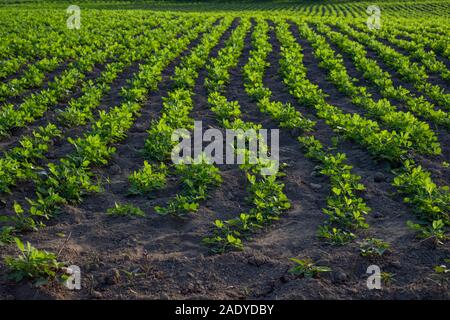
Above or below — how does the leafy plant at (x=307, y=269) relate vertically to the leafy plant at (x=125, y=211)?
below

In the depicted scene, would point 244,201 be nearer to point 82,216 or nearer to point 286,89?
point 82,216

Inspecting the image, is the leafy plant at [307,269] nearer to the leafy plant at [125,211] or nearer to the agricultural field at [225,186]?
the agricultural field at [225,186]

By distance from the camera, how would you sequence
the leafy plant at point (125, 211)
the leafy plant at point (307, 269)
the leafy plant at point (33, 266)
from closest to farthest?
the leafy plant at point (33, 266), the leafy plant at point (307, 269), the leafy plant at point (125, 211)

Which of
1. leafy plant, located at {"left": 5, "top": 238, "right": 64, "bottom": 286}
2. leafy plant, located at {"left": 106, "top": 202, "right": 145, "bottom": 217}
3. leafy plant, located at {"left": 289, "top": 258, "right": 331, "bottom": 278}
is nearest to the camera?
leafy plant, located at {"left": 5, "top": 238, "right": 64, "bottom": 286}

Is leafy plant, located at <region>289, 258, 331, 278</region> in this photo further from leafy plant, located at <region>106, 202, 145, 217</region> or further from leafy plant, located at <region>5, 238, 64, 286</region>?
leafy plant, located at <region>5, 238, 64, 286</region>

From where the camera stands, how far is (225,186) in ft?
19.7

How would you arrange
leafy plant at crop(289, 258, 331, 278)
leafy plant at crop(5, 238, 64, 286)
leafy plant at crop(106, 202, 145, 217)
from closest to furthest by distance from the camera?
leafy plant at crop(5, 238, 64, 286) < leafy plant at crop(289, 258, 331, 278) < leafy plant at crop(106, 202, 145, 217)

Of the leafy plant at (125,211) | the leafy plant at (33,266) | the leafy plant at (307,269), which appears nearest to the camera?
the leafy plant at (33,266)

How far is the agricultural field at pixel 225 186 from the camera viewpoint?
167 inches

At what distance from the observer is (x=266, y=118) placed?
8.55m

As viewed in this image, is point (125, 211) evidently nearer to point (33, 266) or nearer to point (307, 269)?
point (33, 266)

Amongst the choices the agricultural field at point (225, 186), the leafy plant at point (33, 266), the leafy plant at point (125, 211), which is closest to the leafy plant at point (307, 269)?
the agricultural field at point (225, 186)

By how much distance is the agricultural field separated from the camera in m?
→ 4.25

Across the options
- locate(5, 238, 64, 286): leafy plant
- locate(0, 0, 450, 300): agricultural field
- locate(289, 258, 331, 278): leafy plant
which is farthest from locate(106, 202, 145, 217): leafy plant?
locate(289, 258, 331, 278): leafy plant
